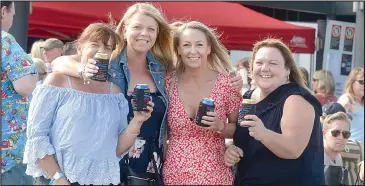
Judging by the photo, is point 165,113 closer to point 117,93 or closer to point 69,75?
point 117,93

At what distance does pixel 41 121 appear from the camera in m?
3.76

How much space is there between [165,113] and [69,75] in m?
0.71

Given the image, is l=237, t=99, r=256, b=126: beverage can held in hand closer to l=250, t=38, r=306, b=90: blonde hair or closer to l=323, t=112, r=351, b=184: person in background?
l=250, t=38, r=306, b=90: blonde hair

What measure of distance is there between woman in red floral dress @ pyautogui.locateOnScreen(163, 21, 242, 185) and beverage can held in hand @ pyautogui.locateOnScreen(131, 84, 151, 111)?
0.55 metres

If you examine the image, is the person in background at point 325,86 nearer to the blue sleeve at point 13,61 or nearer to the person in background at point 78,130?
the blue sleeve at point 13,61

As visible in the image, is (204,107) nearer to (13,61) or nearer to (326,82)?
(13,61)

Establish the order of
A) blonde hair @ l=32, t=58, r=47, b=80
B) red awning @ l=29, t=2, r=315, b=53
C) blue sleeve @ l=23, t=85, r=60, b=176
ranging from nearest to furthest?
blue sleeve @ l=23, t=85, r=60, b=176
blonde hair @ l=32, t=58, r=47, b=80
red awning @ l=29, t=2, r=315, b=53

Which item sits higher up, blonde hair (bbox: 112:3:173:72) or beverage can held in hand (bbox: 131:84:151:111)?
blonde hair (bbox: 112:3:173:72)

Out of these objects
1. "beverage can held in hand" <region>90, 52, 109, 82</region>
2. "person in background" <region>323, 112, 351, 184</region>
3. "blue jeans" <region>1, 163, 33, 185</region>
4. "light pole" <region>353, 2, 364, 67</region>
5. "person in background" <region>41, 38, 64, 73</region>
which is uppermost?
"light pole" <region>353, 2, 364, 67</region>

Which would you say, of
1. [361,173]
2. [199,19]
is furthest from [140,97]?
[199,19]

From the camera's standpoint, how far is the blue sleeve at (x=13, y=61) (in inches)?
182

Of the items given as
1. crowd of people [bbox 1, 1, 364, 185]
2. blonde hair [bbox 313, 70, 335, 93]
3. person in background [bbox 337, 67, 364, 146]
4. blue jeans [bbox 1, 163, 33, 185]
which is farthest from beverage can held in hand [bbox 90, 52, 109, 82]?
blonde hair [bbox 313, 70, 335, 93]

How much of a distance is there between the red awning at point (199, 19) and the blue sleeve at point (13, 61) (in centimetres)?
387

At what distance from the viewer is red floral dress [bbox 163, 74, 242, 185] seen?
4.36m
